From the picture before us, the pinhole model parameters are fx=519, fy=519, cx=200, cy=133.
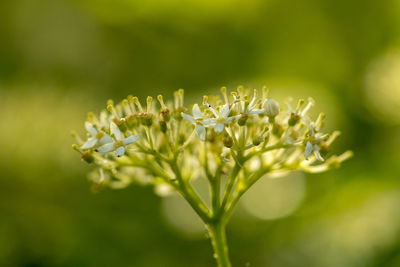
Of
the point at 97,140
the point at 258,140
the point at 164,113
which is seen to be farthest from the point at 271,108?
the point at 97,140

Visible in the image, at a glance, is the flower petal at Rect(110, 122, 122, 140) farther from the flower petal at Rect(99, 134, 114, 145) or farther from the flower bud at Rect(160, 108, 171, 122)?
the flower bud at Rect(160, 108, 171, 122)

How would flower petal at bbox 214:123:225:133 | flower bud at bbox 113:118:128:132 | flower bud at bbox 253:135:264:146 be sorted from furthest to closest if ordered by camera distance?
flower bud at bbox 113:118:128:132 < flower bud at bbox 253:135:264:146 < flower petal at bbox 214:123:225:133

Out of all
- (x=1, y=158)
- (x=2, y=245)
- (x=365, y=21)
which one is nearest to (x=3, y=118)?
(x=1, y=158)

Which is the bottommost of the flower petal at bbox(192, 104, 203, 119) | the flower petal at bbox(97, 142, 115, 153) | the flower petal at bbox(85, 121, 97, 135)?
the flower petal at bbox(97, 142, 115, 153)

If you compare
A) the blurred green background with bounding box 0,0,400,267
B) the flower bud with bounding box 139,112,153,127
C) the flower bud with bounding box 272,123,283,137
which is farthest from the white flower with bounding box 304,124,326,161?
the blurred green background with bounding box 0,0,400,267

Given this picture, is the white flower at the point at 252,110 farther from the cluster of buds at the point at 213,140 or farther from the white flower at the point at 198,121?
the white flower at the point at 198,121

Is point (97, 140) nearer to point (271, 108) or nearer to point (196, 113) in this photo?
point (196, 113)

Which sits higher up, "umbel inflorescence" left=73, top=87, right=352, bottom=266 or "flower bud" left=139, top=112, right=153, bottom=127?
"flower bud" left=139, top=112, right=153, bottom=127

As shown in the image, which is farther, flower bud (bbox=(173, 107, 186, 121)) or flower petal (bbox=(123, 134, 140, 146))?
flower bud (bbox=(173, 107, 186, 121))
